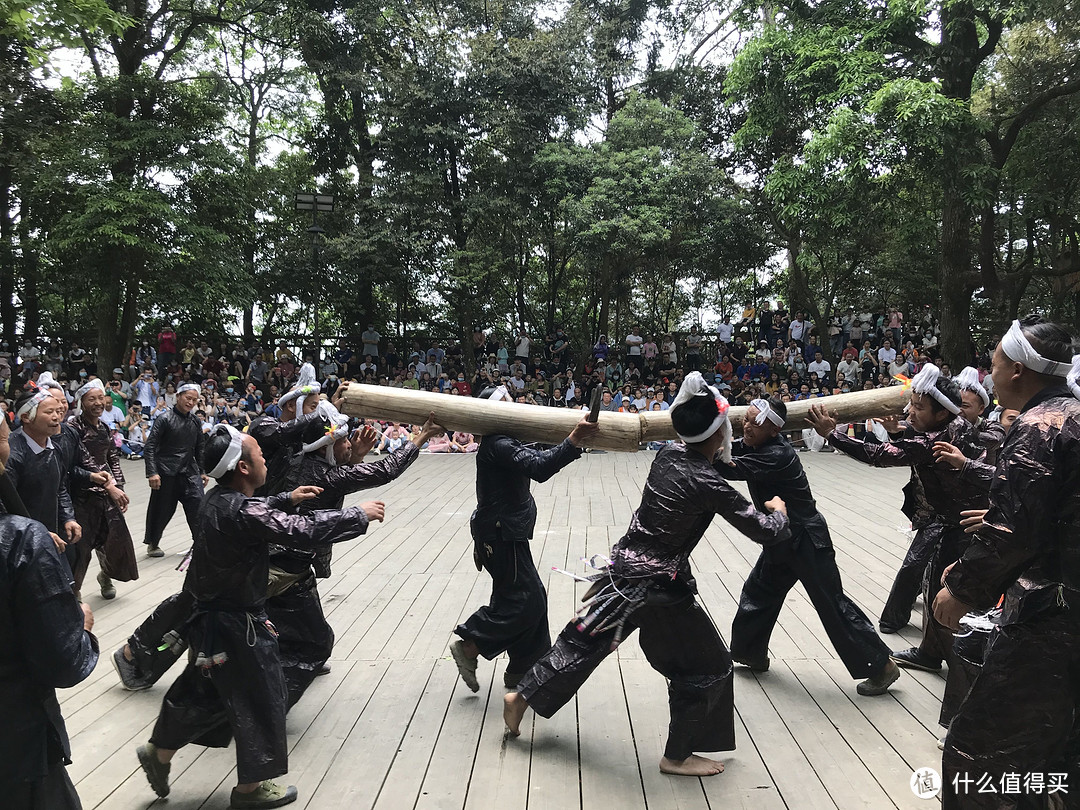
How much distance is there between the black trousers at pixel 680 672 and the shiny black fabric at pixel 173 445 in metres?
5.09

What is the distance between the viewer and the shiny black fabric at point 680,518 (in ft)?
12.1

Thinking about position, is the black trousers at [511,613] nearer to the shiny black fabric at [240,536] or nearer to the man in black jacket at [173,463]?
the shiny black fabric at [240,536]

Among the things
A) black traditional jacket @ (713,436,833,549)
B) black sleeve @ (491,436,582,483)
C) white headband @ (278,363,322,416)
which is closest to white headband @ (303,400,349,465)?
white headband @ (278,363,322,416)

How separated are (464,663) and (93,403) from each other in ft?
13.9

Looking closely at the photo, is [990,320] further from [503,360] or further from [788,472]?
[788,472]

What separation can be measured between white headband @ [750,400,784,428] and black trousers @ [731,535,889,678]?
717mm

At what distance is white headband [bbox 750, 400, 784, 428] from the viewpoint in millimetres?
4680

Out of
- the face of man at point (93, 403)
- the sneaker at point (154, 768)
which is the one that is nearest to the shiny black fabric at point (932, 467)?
the sneaker at point (154, 768)

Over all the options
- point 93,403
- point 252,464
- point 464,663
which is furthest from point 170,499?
point 252,464

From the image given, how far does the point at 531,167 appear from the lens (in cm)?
2075

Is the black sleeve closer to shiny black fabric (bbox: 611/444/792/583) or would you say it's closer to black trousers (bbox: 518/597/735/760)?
shiny black fabric (bbox: 611/444/792/583)

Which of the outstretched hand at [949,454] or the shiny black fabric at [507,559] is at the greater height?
the outstretched hand at [949,454]

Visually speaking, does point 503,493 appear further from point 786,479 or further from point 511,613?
point 786,479

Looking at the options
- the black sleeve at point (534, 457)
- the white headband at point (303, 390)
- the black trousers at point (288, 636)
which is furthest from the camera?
the white headband at point (303, 390)
